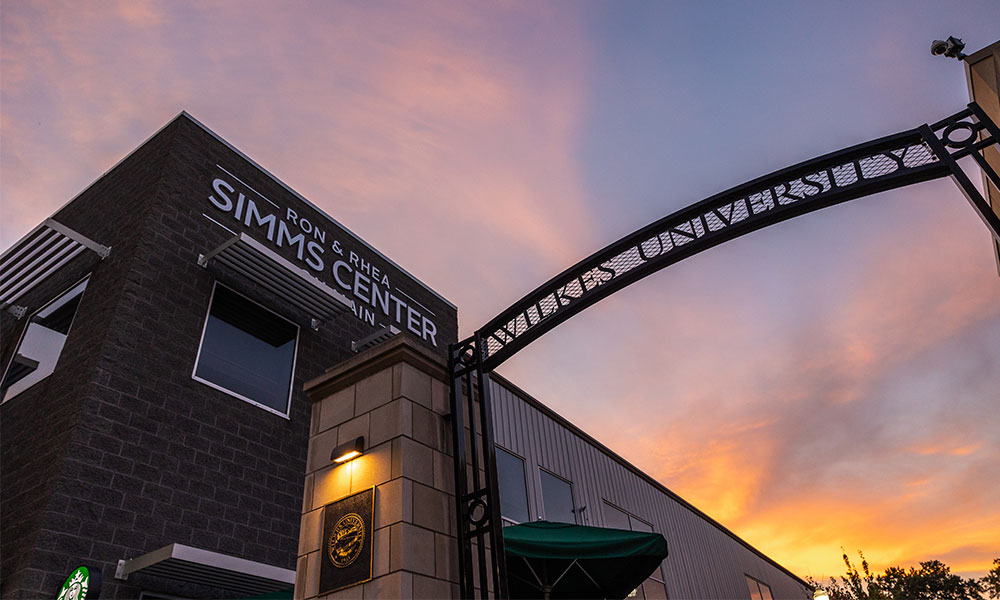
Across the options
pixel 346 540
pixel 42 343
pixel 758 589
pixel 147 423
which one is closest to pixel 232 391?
pixel 147 423

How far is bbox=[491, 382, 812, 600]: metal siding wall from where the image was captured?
10.4m

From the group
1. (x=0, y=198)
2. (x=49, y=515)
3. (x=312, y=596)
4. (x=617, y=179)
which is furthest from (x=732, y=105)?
(x=0, y=198)

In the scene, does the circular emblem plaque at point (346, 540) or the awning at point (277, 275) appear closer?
the circular emblem plaque at point (346, 540)

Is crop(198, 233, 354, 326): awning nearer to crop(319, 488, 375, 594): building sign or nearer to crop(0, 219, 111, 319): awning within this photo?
crop(0, 219, 111, 319): awning

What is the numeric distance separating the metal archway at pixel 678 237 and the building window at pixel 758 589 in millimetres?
17217

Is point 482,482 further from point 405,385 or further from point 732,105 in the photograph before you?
point 732,105

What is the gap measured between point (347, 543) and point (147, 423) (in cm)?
406

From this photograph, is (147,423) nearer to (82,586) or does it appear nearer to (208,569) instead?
(208,569)

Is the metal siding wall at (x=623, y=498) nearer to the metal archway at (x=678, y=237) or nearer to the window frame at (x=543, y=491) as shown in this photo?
the window frame at (x=543, y=491)

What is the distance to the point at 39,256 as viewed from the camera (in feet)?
29.7

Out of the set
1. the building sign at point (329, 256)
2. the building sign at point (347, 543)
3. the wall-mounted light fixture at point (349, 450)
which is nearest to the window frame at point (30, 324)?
the building sign at point (329, 256)

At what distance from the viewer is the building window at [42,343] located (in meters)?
8.20

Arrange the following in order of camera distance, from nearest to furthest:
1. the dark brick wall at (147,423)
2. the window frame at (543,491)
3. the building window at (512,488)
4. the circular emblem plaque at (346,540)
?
the circular emblem plaque at (346,540) < the dark brick wall at (147,423) < the building window at (512,488) < the window frame at (543,491)

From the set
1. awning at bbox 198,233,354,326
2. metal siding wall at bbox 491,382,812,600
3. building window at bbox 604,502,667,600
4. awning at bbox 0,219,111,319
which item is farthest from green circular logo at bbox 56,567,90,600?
building window at bbox 604,502,667,600
